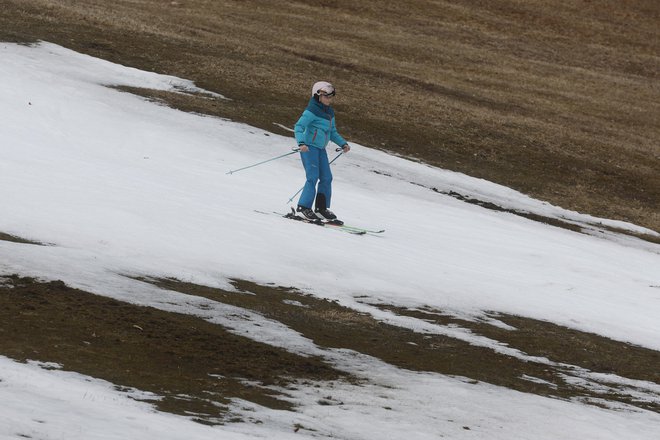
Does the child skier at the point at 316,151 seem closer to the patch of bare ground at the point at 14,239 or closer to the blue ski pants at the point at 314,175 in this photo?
the blue ski pants at the point at 314,175

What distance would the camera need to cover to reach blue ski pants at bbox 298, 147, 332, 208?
19719 millimetres

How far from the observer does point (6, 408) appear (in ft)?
27.0

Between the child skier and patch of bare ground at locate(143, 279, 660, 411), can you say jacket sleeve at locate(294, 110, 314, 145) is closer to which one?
the child skier

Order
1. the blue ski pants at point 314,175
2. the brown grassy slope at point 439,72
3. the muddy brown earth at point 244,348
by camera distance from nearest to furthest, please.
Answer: the muddy brown earth at point 244,348
the blue ski pants at point 314,175
the brown grassy slope at point 439,72

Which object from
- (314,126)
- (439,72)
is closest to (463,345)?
(314,126)

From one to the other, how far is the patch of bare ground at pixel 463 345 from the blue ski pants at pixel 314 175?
225 inches

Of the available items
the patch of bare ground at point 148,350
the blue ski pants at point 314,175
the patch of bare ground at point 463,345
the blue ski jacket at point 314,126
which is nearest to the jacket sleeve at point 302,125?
Answer: the blue ski jacket at point 314,126

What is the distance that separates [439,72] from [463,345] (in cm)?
3692

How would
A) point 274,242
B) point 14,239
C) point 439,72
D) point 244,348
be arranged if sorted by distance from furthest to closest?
point 439,72, point 274,242, point 14,239, point 244,348

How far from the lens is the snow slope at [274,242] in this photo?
10398 millimetres

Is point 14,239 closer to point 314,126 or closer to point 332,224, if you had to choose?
point 332,224

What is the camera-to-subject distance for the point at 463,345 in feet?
42.3

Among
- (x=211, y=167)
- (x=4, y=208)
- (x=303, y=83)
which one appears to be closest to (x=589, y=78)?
(x=303, y=83)

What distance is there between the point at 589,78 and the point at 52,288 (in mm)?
47097
